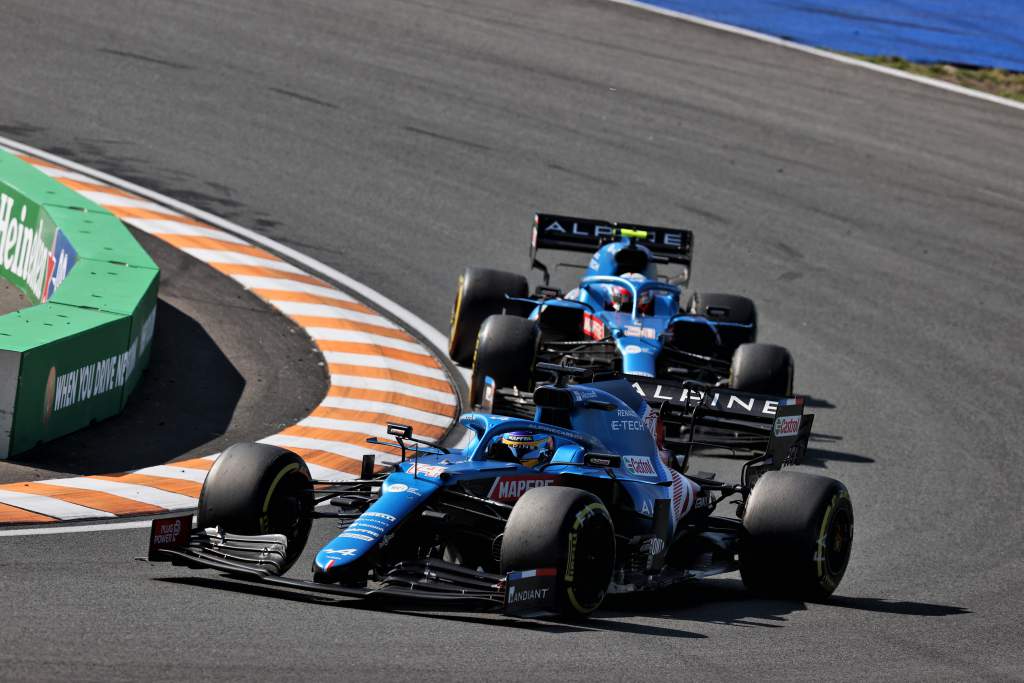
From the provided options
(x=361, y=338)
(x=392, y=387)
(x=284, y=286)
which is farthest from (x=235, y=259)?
(x=392, y=387)

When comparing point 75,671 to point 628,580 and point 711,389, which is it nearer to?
point 628,580

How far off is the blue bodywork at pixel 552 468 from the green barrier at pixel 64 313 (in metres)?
A: 3.41

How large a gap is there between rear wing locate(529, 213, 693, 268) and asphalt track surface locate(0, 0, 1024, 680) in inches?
70.7

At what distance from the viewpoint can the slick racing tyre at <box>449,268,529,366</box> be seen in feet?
52.5

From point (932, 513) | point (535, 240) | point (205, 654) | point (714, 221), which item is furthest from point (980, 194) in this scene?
point (205, 654)

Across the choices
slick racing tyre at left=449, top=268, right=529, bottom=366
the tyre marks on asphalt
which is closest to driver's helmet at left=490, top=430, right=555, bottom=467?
the tyre marks on asphalt

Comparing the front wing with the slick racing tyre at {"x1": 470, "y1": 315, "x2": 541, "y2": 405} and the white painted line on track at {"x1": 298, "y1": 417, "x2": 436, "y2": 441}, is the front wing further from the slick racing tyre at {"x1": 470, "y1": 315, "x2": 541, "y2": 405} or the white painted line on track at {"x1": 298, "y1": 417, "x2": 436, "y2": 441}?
the slick racing tyre at {"x1": 470, "y1": 315, "x2": 541, "y2": 405}

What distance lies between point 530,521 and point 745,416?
4.13m

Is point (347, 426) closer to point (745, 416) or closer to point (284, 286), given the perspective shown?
point (745, 416)

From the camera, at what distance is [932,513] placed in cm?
1275

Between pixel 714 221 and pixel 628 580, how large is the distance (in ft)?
40.5

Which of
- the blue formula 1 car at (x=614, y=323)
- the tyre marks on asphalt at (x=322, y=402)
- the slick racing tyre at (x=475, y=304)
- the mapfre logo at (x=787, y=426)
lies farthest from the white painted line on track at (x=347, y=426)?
the mapfre logo at (x=787, y=426)

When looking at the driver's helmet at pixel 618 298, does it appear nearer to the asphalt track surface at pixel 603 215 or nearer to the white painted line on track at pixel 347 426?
the asphalt track surface at pixel 603 215

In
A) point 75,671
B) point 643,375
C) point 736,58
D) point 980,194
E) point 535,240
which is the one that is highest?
point 736,58
